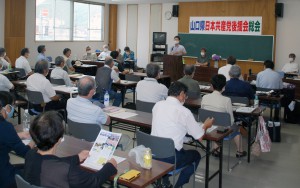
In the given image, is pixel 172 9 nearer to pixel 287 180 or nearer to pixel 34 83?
pixel 34 83

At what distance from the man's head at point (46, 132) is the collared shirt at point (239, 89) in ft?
13.8

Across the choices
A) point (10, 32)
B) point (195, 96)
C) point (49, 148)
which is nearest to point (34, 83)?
point (195, 96)

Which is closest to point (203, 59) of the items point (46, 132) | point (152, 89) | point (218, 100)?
point (152, 89)

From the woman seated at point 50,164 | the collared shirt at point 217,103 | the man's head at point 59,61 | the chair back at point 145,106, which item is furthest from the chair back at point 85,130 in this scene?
the man's head at point 59,61

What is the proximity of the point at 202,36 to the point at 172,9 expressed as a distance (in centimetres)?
177

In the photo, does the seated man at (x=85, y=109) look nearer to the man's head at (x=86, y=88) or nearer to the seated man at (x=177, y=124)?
the man's head at (x=86, y=88)

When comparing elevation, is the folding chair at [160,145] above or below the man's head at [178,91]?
below

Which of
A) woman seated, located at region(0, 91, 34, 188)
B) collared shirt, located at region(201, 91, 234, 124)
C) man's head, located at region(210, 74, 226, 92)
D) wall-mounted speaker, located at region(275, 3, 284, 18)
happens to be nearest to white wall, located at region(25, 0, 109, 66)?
wall-mounted speaker, located at region(275, 3, 284, 18)

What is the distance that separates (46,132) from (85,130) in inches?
57.0

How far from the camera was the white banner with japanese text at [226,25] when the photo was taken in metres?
12.4

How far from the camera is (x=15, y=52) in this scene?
1229 cm

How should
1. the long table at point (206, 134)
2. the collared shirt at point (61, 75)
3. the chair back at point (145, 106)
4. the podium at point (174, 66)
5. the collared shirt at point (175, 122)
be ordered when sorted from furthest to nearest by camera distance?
the podium at point (174, 66) → the collared shirt at point (61, 75) → the chair back at point (145, 106) → the long table at point (206, 134) → the collared shirt at point (175, 122)

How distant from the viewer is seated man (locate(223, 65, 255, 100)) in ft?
19.6

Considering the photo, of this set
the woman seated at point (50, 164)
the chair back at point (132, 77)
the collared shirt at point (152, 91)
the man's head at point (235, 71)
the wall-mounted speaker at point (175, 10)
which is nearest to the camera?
the woman seated at point (50, 164)
